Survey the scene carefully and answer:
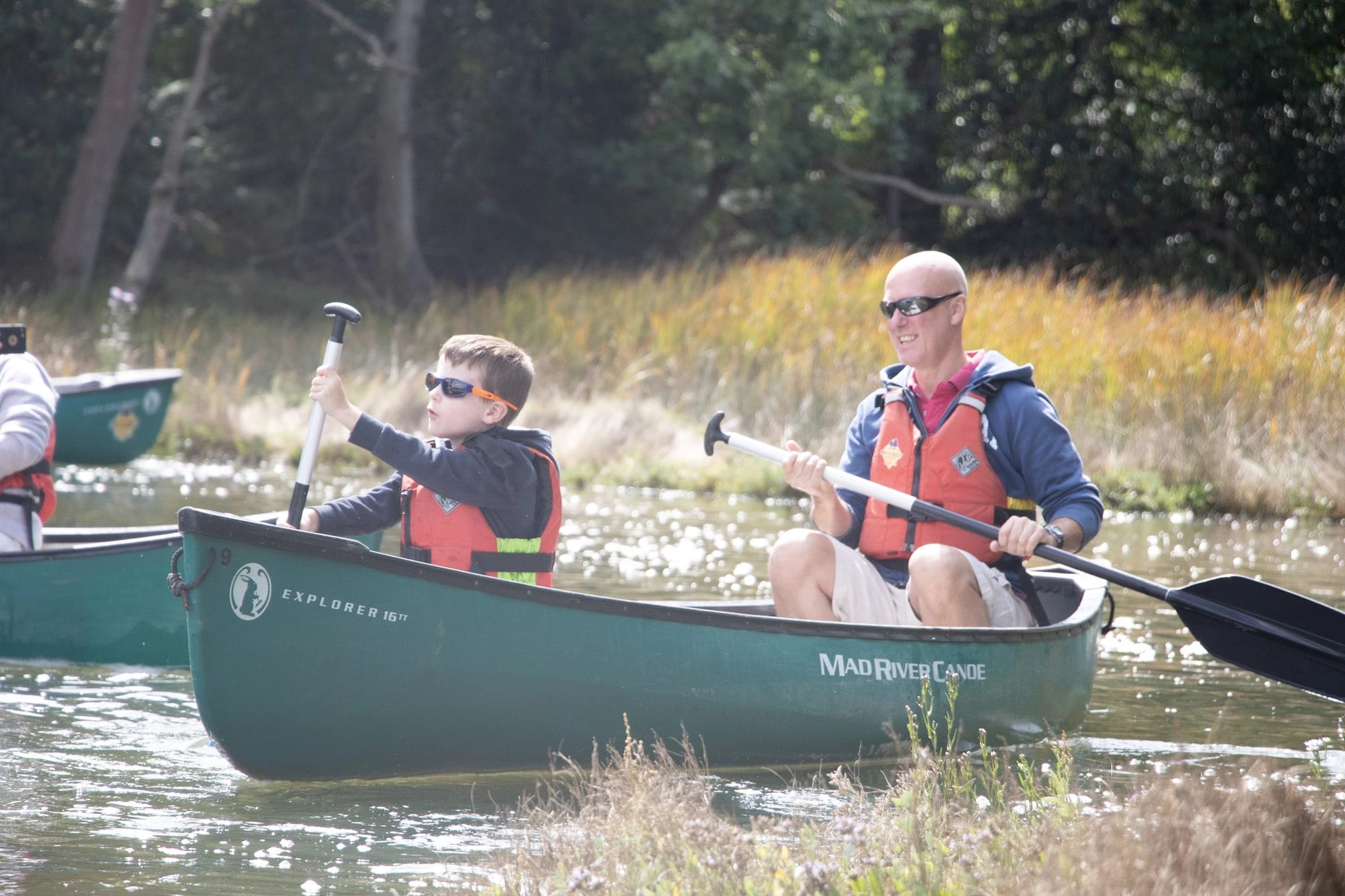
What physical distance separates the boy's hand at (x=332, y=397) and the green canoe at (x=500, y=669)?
0.95 ft

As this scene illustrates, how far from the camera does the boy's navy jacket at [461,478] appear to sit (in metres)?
3.77

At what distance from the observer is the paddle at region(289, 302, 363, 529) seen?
3746mm

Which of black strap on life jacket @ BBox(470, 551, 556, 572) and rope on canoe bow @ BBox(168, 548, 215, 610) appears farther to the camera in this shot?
black strap on life jacket @ BBox(470, 551, 556, 572)

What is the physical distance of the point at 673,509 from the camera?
9695 mm

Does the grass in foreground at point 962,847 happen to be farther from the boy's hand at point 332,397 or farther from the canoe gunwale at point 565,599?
the boy's hand at point 332,397

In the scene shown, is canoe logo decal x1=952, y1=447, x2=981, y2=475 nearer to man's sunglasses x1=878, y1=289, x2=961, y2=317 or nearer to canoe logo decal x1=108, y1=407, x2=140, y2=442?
man's sunglasses x1=878, y1=289, x2=961, y2=317

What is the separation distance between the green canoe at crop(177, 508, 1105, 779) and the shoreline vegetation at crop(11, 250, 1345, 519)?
5828 millimetres

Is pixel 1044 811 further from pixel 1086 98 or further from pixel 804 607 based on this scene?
pixel 1086 98

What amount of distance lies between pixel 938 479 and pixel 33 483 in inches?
120

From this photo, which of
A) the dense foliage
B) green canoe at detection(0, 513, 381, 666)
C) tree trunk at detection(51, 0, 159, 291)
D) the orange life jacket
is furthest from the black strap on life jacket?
the dense foliage

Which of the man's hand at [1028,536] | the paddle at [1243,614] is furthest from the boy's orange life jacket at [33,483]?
the man's hand at [1028,536]

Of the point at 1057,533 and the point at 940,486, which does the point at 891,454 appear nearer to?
the point at 940,486

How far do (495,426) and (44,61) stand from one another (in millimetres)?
16195

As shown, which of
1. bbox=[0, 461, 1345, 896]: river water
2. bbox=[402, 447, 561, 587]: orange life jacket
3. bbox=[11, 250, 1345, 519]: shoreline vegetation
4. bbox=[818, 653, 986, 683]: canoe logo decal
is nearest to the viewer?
bbox=[0, 461, 1345, 896]: river water
